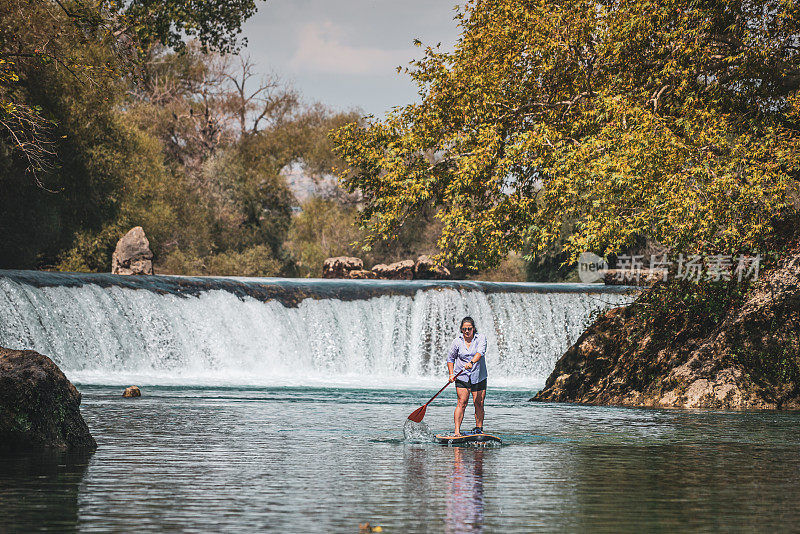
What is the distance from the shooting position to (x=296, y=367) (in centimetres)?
3378

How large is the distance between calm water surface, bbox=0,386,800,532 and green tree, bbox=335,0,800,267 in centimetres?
501

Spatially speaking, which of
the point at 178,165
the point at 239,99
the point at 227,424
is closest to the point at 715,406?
the point at 227,424

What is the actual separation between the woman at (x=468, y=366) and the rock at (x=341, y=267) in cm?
4297

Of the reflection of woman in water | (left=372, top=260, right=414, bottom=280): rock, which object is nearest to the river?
the reflection of woman in water

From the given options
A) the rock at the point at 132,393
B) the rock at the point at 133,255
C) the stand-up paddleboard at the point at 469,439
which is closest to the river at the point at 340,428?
the stand-up paddleboard at the point at 469,439

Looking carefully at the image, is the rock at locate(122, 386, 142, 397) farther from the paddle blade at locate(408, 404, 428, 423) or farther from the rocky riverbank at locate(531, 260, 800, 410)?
the paddle blade at locate(408, 404, 428, 423)

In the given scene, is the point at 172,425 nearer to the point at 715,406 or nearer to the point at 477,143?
the point at 715,406

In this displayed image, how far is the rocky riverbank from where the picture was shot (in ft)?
68.9

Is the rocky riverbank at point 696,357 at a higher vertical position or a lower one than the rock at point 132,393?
higher

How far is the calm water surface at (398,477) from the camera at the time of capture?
24.7ft

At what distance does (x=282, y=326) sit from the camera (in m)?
34.3

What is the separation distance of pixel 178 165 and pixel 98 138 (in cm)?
2051

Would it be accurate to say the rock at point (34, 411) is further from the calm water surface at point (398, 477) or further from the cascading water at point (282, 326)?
the cascading water at point (282, 326)

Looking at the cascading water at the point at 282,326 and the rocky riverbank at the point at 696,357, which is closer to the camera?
the rocky riverbank at the point at 696,357
